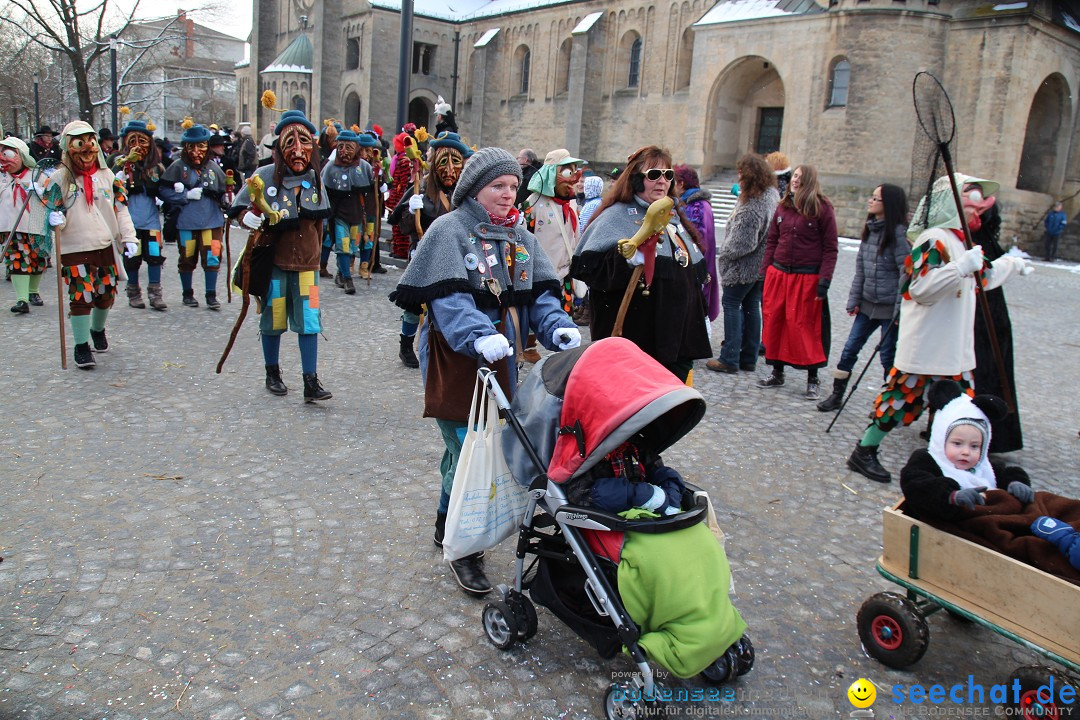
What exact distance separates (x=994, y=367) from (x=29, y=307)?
30.6ft

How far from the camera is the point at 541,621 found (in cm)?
342

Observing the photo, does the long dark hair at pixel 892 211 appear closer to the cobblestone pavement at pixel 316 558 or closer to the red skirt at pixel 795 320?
the red skirt at pixel 795 320

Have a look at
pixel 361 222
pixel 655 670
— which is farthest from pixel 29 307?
pixel 655 670

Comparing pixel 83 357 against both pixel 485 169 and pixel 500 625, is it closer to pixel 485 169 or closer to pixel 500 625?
pixel 485 169

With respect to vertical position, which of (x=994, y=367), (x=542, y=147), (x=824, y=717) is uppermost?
(x=542, y=147)

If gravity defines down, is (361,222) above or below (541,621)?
above

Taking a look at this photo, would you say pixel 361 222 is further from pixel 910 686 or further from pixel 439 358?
pixel 910 686

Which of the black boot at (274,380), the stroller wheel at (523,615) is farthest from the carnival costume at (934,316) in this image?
the black boot at (274,380)

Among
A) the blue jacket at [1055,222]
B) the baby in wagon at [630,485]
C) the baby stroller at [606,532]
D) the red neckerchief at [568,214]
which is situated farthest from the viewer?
the blue jacket at [1055,222]

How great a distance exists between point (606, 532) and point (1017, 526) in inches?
62.4

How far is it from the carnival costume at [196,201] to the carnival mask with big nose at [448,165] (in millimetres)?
3670

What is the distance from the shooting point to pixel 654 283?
15.9 ft

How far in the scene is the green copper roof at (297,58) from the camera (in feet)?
165

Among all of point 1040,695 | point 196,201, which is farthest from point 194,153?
point 1040,695
